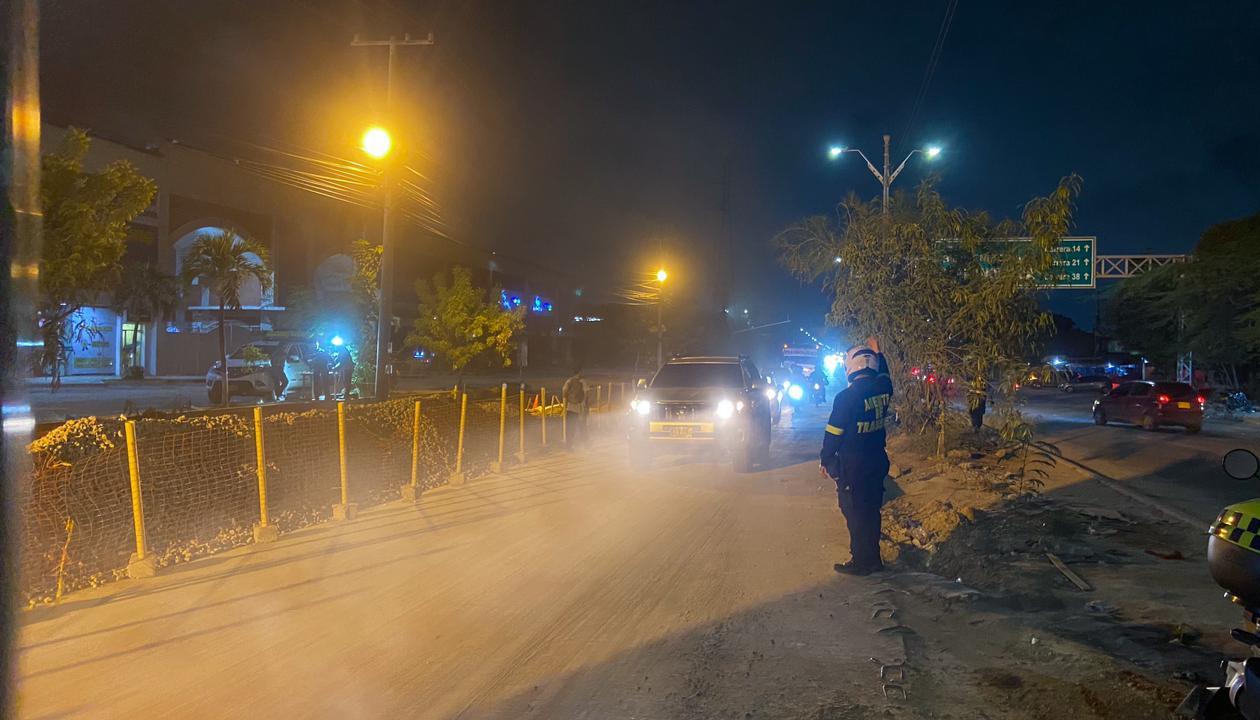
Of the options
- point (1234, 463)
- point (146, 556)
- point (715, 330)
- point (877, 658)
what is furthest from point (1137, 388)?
point (715, 330)

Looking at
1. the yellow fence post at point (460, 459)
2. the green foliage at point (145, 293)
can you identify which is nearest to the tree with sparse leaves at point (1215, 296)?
the yellow fence post at point (460, 459)

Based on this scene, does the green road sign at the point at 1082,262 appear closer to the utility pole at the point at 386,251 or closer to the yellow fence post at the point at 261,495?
the utility pole at the point at 386,251

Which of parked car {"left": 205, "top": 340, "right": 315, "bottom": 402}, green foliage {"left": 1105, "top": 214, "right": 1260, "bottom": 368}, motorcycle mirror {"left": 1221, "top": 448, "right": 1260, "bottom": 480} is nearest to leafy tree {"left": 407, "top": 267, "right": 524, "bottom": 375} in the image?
parked car {"left": 205, "top": 340, "right": 315, "bottom": 402}

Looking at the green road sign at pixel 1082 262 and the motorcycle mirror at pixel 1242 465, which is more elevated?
the green road sign at pixel 1082 262

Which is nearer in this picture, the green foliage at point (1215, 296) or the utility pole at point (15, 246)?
the utility pole at point (15, 246)

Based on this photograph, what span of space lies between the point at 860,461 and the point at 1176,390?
22.3 m

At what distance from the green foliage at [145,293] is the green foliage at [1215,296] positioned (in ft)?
142

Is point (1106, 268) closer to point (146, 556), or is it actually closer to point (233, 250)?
point (233, 250)

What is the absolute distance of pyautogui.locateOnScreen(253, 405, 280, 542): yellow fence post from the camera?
28.7 feet

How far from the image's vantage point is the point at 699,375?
1524 cm

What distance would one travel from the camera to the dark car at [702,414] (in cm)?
1411

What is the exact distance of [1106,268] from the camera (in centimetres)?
3988

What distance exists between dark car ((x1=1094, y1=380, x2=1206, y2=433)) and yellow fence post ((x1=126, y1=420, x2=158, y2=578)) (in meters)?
26.2

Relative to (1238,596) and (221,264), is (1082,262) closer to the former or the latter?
(221,264)
